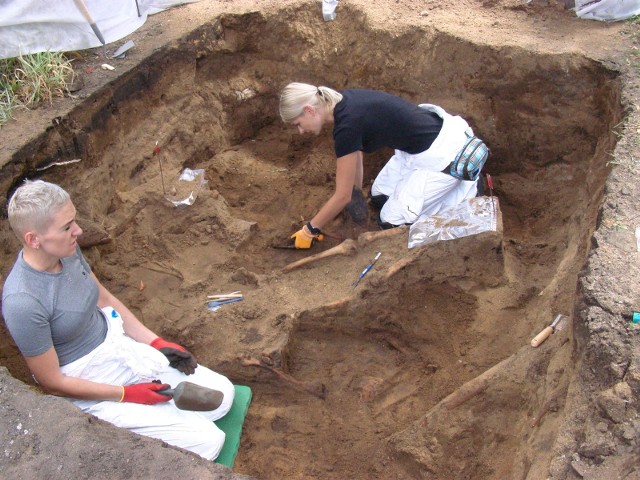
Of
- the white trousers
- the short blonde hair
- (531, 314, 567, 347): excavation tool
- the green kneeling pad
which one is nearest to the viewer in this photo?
the white trousers

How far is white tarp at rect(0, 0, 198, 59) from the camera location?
4.21 metres

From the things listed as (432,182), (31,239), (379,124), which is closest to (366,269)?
(432,182)

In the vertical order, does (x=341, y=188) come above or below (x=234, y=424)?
above

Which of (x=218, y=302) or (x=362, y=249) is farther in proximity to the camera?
(x=362, y=249)

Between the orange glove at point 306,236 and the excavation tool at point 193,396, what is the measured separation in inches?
60.2

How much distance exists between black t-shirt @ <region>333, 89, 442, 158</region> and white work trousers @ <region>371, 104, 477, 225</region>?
68mm

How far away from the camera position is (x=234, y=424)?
10.3ft

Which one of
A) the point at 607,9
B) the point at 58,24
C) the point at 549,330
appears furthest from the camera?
the point at 607,9

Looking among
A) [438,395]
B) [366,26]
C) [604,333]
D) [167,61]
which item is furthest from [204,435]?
[366,26]

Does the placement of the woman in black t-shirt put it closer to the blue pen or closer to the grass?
the blue pen

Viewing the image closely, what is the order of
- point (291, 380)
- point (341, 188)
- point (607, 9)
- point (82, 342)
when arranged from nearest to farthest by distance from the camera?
point (82, 342) < point (291, 380) < point (341, 188) < point (607, 9)

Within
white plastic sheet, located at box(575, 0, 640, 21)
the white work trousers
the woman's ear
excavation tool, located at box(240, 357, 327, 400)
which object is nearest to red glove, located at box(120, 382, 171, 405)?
excavation tool, located at box(240, 357, 327, 400)

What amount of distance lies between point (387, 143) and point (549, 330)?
156 centimetres

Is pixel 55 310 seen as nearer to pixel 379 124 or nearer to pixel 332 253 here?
pixel 332 253
